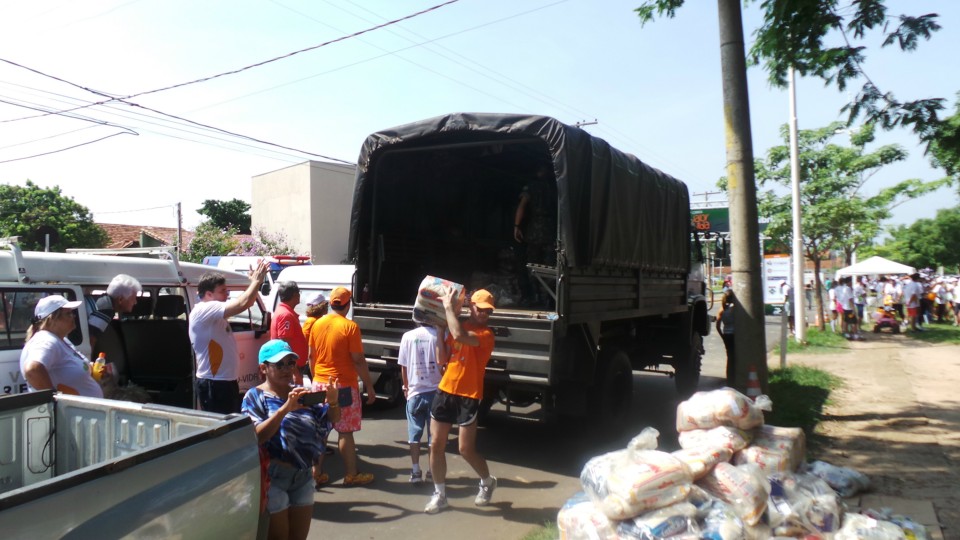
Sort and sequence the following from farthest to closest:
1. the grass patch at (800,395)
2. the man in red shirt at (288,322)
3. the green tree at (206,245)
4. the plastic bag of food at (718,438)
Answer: the green tree at (206,245)
the grass patch at (800,395)
the man in red shirt at (288,322)
the plastic bag of food at (718,438)

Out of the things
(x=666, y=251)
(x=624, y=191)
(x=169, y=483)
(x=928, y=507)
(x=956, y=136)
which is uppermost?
(x=956, y=136)

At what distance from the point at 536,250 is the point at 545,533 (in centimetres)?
434

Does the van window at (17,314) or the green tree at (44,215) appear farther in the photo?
the green tree at (44,215)

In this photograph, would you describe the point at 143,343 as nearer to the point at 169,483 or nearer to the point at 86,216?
the point at 169,483

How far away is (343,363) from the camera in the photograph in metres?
5.49

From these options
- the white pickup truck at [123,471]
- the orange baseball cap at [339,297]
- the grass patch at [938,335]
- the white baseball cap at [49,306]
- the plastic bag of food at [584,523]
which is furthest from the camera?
the grass patch at [938,335]

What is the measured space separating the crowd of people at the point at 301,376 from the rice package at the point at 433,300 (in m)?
0.07

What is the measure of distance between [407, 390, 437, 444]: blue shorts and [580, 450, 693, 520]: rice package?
214cm

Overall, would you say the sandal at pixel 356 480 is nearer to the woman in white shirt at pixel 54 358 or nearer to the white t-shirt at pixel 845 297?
the woman in white shirt at pixel 54 358

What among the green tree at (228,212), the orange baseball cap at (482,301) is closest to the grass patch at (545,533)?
the orange baseball cap at (482,301)

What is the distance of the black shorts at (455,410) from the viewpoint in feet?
16.2

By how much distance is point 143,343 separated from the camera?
6707mm

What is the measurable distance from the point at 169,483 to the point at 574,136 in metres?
4.47

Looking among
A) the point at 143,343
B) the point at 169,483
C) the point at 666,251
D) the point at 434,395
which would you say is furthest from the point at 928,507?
the point at 143,343
